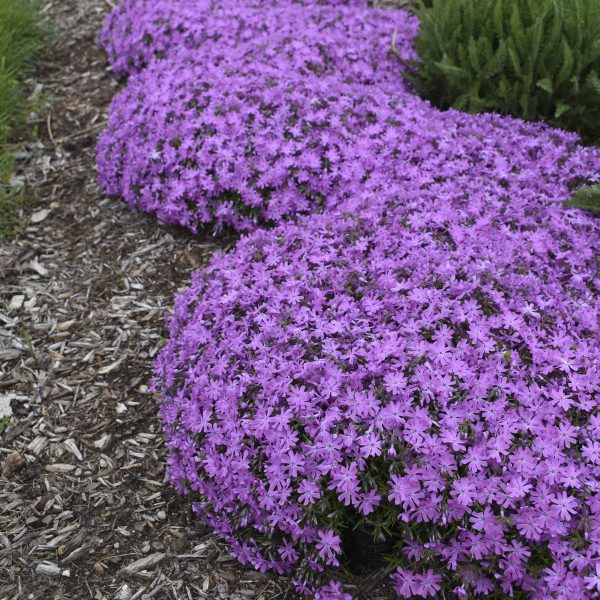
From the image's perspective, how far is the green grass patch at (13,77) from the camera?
5016 mm

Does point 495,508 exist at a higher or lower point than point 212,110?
lower

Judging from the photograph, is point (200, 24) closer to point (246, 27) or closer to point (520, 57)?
point (246, 27)

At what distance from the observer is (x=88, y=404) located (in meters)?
3.65

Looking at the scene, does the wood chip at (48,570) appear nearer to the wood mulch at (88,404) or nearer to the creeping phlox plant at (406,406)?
the wood mulch at (88,404)

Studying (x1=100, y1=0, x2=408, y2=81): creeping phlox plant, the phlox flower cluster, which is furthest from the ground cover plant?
the phlox flower cluster

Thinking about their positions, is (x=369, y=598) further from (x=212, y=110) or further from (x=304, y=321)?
(x=212, y=110)

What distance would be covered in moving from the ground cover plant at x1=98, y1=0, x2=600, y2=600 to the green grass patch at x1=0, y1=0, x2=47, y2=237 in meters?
1.23

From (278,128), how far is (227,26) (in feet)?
4.89

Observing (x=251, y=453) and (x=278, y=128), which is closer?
(x=251, y=453)

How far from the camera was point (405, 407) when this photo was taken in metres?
2.52

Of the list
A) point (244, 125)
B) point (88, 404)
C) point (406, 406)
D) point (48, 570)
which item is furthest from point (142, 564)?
point (244, 125)

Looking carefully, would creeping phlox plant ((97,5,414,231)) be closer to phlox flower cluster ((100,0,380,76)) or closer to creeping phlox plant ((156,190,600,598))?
phlox flower cluster ((100,0,380,76))

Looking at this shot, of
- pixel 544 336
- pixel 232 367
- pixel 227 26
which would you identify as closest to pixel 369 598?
pixel 232 367

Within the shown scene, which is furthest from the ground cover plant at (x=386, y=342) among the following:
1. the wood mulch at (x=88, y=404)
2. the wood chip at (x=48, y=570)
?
the wood chip at (x=48, y=570)
